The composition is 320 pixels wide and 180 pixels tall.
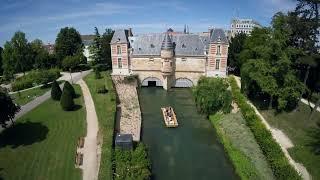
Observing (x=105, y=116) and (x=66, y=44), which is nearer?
(x=105, y=116)

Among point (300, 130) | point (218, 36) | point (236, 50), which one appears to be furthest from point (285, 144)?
point (236, 50)

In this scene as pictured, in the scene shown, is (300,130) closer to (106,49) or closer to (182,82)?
(182,82)

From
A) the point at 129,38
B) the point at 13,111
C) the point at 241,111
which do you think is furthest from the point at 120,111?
the point at 129,38

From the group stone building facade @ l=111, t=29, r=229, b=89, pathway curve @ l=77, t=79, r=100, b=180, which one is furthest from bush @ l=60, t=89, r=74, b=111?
stone building facade @ l=111, t=29, r=229, b=89

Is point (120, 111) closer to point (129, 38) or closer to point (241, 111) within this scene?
point (241, 111)

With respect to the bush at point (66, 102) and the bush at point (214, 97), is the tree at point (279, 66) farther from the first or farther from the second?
the bush at point (66, 102)
